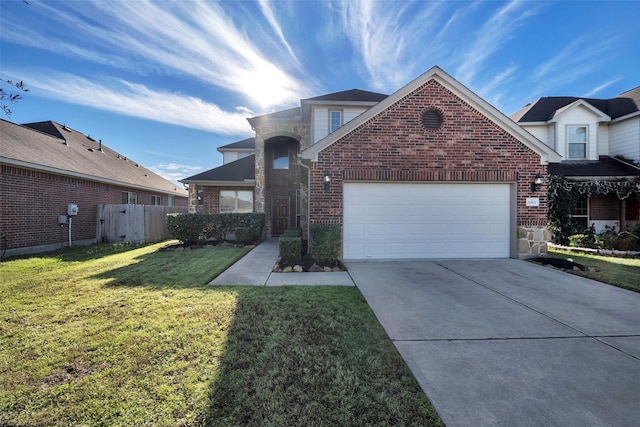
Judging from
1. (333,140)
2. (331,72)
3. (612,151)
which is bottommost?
(333,140)

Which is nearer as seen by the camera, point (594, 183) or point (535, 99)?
point (594, 183)

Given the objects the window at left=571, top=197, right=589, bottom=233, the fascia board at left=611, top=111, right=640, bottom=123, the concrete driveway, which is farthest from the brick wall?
the fascia board at left=611, top=111, right=640, bottom=123

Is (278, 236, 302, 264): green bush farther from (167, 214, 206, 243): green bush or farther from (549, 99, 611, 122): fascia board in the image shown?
(549, 99, 611, 122): fascia board

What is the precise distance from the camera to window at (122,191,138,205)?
15078mm

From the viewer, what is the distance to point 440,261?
776 cm

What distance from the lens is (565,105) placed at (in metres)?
14.0

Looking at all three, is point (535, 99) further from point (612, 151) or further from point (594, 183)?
point (594, 183)

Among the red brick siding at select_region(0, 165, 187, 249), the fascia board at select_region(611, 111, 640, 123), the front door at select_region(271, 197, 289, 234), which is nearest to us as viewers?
the red brick siding at select_region(0, 165, 187, 249)

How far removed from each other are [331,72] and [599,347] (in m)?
13.8

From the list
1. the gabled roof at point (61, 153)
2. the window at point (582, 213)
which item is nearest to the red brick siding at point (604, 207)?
the window at point (582, 213)

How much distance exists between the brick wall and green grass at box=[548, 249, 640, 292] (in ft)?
5.89

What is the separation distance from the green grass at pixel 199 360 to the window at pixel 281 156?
10.4 m

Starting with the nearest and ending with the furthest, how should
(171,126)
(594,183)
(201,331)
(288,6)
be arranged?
(201,331)
(288,6)
(594,183)
(171,126)

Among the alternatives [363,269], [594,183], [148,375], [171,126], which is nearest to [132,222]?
[171,126]
